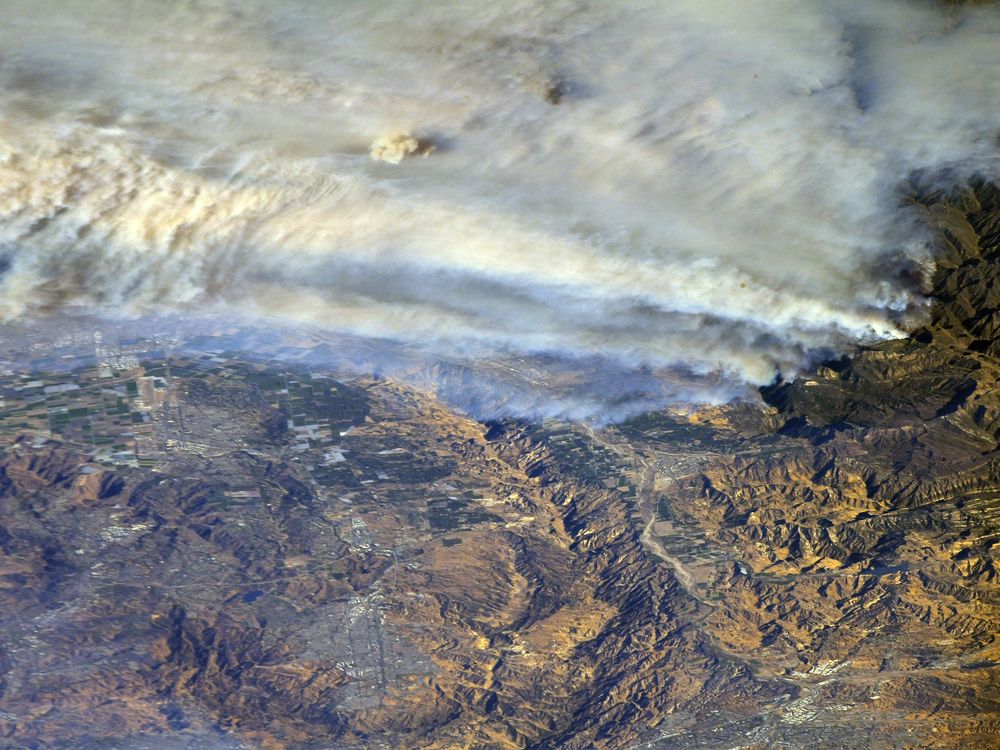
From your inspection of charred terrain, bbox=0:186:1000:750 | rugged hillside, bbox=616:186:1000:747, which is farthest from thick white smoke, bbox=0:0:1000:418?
charred terrain, bbox=0:186:1000:750

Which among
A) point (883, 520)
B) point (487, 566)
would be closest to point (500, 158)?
point (883, 520)

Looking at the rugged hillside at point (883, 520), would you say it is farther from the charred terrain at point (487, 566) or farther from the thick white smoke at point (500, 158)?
the thick white smoke at point (500, 158)

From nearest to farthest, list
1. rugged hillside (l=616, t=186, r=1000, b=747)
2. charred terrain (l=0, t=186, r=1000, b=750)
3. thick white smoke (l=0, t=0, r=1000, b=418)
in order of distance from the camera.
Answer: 1. thick white smoke (l=0, t=0, r=1000, b=418)
2. rugged hillside (l=616, t=186, r=1000, b=747)
3. charred terrain (l=0, t=186, r=1000, b=750)

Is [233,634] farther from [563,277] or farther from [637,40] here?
[637,40]

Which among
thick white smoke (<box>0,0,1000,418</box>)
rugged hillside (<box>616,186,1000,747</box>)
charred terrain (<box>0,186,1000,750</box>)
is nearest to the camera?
thick white smoke (<box>0,0,1000,418</box>)

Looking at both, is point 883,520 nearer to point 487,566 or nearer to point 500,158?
point 487,566

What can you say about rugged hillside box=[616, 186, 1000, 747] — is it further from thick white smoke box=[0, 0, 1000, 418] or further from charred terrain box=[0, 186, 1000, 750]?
thick white smoke box=[0, 0, 1000, 418]
